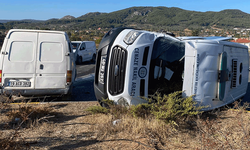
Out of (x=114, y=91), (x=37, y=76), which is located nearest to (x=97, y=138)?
(x=114, y=91)

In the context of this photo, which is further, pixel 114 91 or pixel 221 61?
pixel 221 61

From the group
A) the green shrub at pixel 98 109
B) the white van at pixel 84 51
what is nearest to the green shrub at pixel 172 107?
the green shrub at pixel 98 109

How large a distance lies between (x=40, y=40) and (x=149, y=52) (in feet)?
10.9

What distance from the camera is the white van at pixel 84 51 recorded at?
17.3 m

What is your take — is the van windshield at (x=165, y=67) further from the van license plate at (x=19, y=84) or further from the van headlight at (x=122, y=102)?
the van license plate at (x=19, y=84)

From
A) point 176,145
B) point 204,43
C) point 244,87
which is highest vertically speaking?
point 204,43

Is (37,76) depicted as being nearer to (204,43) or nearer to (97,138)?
(97,138)

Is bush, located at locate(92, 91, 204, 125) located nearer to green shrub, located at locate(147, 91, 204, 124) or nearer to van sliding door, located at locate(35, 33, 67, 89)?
green shrub, located at locate(147, 91, 204, 124)

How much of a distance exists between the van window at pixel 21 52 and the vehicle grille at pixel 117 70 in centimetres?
266

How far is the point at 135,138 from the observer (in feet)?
13.5

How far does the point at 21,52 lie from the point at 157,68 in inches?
152

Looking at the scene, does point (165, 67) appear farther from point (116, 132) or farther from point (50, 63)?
point (50, 63)

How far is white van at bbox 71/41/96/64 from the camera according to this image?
56.7 feet

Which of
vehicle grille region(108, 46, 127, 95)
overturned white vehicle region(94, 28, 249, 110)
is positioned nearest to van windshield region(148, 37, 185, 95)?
overturned white vehicle region(94, 28, 249, 110)
